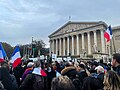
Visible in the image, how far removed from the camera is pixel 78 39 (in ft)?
227

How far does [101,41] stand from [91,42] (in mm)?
5517

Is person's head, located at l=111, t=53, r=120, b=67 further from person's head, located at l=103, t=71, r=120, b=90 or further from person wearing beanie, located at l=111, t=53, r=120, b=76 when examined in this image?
person's head, located at l=103, t=71, r=120, b=90

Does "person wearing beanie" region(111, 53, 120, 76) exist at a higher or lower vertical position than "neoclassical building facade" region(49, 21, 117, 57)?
lower

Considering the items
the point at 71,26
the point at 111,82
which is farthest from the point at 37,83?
the point at 71,26

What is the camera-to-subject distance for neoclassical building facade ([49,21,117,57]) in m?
62.6

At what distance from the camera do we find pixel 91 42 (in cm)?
6688

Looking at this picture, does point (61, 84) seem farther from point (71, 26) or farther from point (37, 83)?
point (71, 26)

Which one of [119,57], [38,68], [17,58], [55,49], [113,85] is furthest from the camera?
[55,49]

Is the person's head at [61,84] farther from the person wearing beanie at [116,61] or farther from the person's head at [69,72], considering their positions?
the person wearing beanie at [116,61]

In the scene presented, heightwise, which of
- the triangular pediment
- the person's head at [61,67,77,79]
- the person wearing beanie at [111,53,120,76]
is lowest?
the person's head at [61,67,77,79]

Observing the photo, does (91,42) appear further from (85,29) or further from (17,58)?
(17,58)

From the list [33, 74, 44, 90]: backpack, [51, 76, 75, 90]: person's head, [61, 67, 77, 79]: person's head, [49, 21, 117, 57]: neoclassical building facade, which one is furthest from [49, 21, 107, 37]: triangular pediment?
[51, 76, 75, 90]: person's head

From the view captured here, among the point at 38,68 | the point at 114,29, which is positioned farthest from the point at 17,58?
the point at 114,29

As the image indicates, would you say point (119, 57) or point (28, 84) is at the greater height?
point (119, 57)
